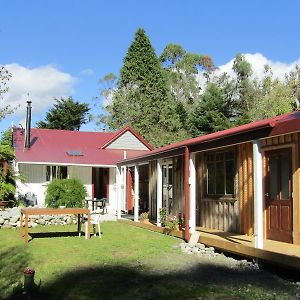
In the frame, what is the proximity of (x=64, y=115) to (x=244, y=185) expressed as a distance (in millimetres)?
38096

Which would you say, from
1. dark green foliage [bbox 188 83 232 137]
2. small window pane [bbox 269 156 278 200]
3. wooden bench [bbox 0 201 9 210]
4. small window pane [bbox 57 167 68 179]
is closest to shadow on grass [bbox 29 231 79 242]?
wooden bench [bbox 0 201 9 210]

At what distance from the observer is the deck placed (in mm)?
8464

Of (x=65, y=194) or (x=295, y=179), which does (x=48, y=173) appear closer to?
(x=65, y=194)

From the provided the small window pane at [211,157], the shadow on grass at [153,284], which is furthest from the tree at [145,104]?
the shadow on grass at [153,284]

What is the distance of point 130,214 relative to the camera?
2356cm

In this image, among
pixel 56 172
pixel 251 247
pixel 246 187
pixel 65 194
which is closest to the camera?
pixel 251 247

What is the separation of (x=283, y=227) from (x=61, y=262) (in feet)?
16.3

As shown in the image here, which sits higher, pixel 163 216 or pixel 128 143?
pixel 128 143

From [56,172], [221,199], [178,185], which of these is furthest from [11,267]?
[56,172]

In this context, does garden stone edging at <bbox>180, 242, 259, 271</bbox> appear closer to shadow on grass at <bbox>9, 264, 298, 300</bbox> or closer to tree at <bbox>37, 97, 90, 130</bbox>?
shadow on grass at <bbox>9, 264, 298, 300</bbox>

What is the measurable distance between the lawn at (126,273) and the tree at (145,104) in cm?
3103

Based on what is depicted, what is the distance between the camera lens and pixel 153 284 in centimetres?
793

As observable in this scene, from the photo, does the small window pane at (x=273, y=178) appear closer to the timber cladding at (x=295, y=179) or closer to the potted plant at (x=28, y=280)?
the timber cladding at (x=295, y=179)

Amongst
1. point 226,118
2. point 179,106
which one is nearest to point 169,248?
point 226,118
